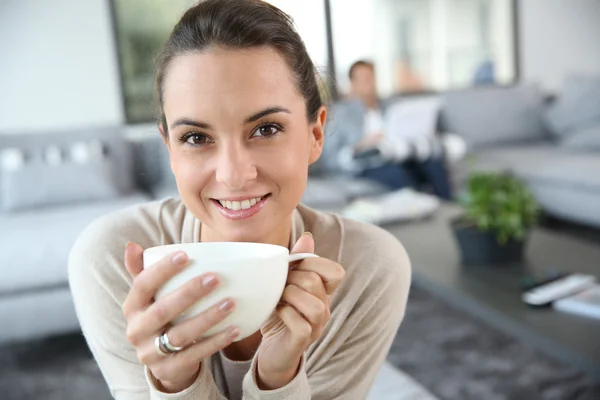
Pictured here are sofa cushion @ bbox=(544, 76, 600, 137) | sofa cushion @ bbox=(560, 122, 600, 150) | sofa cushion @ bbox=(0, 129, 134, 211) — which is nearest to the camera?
sofa cushion @ bbox=(0, 129, 134, 211)

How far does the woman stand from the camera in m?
0.54

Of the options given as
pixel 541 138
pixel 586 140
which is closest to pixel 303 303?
pixel 586 140

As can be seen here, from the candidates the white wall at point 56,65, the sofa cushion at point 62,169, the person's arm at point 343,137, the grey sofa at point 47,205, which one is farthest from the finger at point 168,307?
the white wall at point 56,65

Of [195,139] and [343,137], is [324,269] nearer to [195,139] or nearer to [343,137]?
[195,139]

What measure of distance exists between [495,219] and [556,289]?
11.3 inches

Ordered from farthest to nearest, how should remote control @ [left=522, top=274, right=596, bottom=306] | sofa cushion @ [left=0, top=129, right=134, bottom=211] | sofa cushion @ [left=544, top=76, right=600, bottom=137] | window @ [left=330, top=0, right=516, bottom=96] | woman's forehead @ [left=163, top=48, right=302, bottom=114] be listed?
window @ [left=330, top=0, right=516, bottom=96]
sofa cushion @ [left=544, top=76, right=600, bottom=137]
sofa cushion @ [left=0, top=129, right=134, bottom=211]
remote control @ [left=522, top=274, right=596, bottom=306]
woman's forehead @ [left=163, top=48, right=302, bottom=114]

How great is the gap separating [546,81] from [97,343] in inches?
190

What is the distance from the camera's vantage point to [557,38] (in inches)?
188

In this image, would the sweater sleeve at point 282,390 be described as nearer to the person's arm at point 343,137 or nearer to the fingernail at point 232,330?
the fingernail at point 232,330

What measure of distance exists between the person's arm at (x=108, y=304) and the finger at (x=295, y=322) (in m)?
0.25

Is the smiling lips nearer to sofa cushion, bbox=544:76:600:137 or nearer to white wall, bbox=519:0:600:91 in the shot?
sofa cushion, bbox=544:76:600:137

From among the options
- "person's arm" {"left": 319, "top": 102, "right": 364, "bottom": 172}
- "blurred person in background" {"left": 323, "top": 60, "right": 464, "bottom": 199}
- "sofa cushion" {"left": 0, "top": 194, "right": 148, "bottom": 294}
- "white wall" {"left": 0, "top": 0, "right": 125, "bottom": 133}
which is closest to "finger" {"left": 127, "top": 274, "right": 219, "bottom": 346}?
"sofa cushion" {"left": 0, "top": 194, "right": 148, "bottom": 294}

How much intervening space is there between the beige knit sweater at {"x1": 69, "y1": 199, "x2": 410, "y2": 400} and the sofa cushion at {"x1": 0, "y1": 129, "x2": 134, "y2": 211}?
1809mm

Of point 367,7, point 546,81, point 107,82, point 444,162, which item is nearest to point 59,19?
point 107,82
